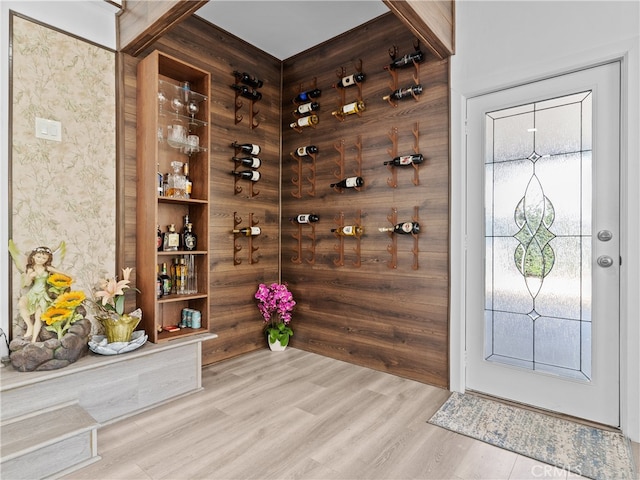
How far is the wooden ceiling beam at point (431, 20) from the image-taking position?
206cm

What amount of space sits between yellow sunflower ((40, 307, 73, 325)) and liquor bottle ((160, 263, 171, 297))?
696 mm

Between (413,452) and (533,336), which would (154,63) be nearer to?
(413,452)

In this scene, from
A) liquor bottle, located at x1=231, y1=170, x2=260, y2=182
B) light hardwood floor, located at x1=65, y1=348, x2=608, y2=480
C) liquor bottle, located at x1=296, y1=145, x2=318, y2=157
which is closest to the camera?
light hardwood floor, located at x1=65, y1=348, x2=608, y2=480

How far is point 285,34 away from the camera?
3172mm

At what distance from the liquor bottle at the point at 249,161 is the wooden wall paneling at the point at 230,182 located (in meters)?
0.08

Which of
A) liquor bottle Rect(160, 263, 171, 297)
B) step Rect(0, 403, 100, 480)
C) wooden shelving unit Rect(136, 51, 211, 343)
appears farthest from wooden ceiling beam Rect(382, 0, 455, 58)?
step Rect(0, 403, 100, 480)

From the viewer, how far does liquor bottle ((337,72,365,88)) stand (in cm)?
299

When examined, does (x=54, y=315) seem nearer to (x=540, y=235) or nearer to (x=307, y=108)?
(x=307, y=108)

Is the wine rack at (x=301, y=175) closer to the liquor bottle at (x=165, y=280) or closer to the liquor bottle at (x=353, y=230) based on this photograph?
the liquor bottle at (x=353, y=230)

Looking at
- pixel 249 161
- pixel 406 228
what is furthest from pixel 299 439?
pixel 249 161

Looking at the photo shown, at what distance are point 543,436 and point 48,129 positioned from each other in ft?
10.9

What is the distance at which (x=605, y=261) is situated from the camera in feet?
6.70

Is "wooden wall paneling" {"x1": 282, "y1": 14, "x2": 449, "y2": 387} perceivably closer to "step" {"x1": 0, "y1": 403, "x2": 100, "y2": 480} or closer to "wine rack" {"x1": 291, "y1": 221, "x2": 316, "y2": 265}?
"wine rack" {"x1": 291, "y1": 221, "x2": 316, "y2": 265}

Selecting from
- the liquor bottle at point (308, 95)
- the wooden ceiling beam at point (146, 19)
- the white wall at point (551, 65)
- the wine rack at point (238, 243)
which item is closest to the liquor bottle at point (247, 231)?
the wine rack at point (238, 243)
